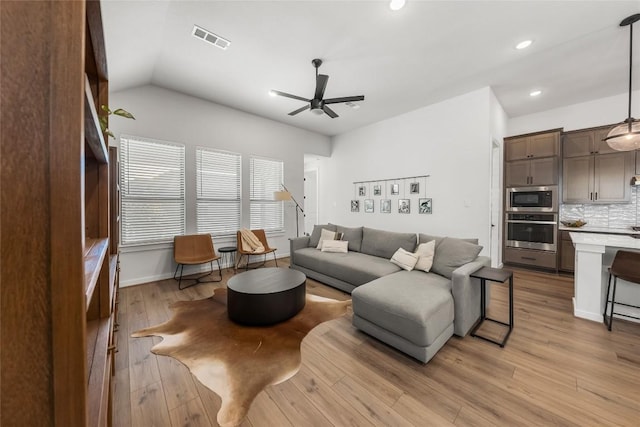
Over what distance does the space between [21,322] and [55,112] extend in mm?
377

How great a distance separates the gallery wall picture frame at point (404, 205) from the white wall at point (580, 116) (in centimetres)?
268

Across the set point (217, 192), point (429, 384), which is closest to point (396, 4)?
point (429, 384)

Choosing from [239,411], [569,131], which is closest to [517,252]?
[569,131]

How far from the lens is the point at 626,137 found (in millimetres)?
2434

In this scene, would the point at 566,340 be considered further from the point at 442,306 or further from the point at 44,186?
the point at 44,186

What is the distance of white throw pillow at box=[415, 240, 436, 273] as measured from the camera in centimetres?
296

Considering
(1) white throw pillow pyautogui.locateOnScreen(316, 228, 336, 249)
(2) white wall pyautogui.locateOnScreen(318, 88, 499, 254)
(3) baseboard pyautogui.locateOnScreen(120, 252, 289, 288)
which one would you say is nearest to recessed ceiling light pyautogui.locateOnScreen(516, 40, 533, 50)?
(2) white wall pyautogui.locateOnScreen(318, 88, 499, 254)

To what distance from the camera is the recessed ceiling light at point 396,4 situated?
7.34 ft

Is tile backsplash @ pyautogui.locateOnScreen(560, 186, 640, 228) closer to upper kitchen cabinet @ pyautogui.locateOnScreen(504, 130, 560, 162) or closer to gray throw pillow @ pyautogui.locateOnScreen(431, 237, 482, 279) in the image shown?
upper kitchen cabinet @ pyautogui.locateOnScreen(504, 130, 560, 162)

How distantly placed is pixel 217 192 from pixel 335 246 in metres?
2.55

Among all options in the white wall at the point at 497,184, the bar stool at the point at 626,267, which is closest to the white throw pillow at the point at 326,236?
the white wall at the point at 497,184

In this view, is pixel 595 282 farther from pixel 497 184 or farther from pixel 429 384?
pixel 497 184

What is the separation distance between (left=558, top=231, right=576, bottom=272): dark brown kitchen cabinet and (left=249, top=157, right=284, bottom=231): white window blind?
17.5 feet

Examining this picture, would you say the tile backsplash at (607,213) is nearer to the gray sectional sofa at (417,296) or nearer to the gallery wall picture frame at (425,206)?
the gallery wall picture frame at (425,206)
